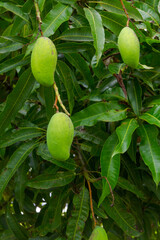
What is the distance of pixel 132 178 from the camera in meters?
1.24

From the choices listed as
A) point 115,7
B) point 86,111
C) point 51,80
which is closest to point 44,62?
point 51,80

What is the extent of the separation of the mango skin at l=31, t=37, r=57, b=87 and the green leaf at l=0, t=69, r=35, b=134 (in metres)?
0.39

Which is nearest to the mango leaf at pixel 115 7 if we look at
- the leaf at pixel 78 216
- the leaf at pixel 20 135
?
the leaf at pixel 20 135

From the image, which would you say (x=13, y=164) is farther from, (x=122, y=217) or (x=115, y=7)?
(x=115, y=7)

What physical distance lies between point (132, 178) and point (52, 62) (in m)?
0.73

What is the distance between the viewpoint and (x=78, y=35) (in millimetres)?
983

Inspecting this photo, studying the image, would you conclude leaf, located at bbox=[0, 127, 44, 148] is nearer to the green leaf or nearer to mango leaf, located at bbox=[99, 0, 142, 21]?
the green leaf

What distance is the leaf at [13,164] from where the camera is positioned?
3.32 feet

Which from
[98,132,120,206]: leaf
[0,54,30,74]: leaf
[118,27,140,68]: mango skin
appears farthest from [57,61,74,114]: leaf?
[118,27,140,68]: mango skin

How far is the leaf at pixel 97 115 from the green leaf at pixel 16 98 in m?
0.16

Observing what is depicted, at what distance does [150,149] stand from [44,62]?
0.43m

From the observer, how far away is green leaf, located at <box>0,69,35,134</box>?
3.29 ft

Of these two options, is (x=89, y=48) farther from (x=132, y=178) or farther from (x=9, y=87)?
(x=9, y=87)

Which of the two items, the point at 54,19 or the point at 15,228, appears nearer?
the point at 54,19
